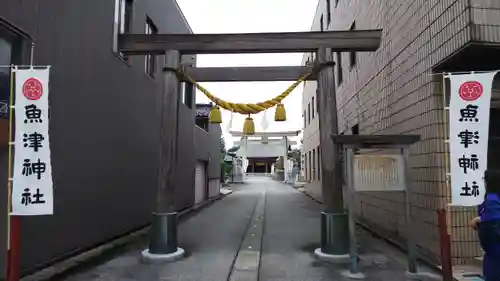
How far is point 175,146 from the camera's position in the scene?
25.7ft

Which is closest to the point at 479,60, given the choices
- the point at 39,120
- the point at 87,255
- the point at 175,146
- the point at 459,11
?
the point at 459,11

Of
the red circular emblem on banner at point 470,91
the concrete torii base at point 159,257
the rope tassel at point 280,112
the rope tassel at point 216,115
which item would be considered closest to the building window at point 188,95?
the rope tassel at point 216,115

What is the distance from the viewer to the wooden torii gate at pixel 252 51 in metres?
7.32

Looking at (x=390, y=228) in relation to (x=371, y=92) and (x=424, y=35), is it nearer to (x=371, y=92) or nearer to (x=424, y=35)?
(x=371, y=92)

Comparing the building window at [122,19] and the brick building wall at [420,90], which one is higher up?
the building window at [122,19]

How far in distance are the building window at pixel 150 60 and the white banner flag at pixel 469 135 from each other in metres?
9.25

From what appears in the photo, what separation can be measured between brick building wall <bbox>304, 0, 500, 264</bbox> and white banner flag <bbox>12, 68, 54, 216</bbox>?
622cm

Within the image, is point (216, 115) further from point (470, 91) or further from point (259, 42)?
point (470, 91)

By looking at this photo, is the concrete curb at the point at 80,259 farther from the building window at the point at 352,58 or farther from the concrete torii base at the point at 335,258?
the building window at the point at 352,58

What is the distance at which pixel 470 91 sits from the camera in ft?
17.3

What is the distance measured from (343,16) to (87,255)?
12133 millimetres

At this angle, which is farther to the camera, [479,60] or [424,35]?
[424,35]

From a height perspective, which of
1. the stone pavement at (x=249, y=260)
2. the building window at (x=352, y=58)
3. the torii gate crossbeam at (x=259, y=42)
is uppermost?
the building window at (x=352, y=58)

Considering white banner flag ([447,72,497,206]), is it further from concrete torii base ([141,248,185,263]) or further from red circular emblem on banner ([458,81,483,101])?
concrete torii base ([141,248,185,263])
